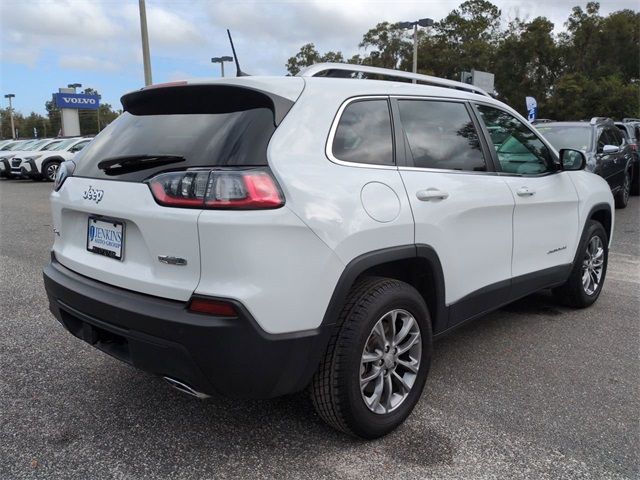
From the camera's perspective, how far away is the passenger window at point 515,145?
3.67 m

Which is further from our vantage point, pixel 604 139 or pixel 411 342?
pixel 604 139

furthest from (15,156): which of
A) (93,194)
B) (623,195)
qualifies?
(93,194)

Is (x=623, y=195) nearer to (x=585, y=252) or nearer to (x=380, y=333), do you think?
(x=585, y=252)

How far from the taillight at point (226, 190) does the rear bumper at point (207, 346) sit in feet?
1.37

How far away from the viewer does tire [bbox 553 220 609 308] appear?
455 centimetres

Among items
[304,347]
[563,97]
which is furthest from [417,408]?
[563,97]

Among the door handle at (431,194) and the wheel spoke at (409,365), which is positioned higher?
the door handle at (431,194)

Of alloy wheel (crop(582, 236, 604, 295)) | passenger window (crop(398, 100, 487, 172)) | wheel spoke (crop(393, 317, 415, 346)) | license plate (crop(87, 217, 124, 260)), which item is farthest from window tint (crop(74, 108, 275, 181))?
alloy wheel (crop(582, 236, 604, 295))

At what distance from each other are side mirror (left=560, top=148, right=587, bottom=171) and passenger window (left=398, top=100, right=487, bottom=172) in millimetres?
1121

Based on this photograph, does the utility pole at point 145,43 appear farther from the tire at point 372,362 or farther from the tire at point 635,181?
the tire at point 372,362

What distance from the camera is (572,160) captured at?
4.27 meters

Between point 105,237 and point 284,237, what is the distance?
97cm

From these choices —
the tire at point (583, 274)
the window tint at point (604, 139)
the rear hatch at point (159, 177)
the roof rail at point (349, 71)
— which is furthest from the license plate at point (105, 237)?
the window tint at point (604, 139)

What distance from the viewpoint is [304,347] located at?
7.73 ft
